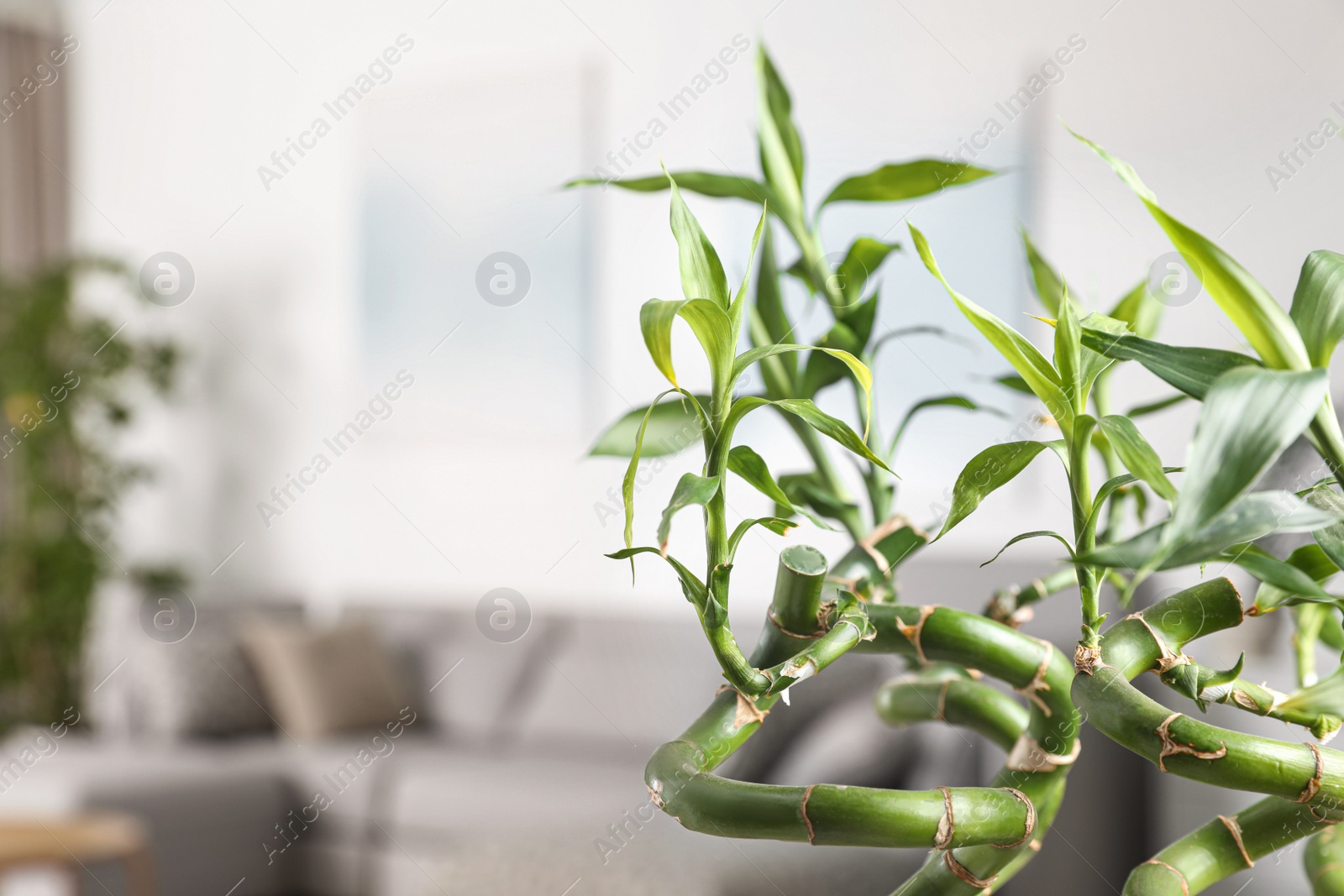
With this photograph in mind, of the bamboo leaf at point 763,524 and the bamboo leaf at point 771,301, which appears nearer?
the bamboo leaf at point 763,524

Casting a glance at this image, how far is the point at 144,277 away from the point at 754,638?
3045 mm

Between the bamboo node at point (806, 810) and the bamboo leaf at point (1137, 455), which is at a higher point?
the bamboo leaf at point (1137, 455)

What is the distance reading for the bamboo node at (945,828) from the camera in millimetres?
366

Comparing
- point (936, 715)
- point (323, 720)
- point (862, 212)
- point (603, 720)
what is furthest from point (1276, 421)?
point (323, 720)

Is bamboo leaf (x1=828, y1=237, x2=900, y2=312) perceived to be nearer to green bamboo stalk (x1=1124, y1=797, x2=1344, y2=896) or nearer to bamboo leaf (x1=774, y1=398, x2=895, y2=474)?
bamboo leaf (x1=774, y1=398, x2=895, y2=474)

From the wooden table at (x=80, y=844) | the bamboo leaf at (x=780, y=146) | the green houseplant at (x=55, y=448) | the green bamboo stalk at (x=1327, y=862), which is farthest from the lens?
the green houseplant at (x=55, y=448)

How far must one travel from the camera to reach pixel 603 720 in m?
3.16

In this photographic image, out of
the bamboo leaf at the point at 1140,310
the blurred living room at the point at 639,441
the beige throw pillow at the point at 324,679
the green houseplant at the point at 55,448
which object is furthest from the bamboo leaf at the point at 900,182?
the green houseplant at the point at 55,448

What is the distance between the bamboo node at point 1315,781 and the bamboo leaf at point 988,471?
137mm

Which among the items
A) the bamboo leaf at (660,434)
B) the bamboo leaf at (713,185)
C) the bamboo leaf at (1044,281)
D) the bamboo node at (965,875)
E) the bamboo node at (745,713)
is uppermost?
the bamboo leaf at (713,185)

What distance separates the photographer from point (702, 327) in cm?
39

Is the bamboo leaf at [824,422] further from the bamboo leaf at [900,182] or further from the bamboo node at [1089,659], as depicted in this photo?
the bamboo leaf at [900,182]

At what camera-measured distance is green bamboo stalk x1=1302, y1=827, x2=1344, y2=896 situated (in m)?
0.50

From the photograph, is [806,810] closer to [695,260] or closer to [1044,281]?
[695,260]
